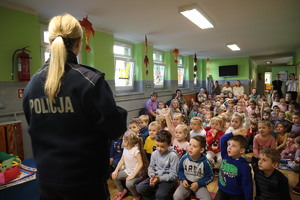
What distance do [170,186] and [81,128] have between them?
1.84 meters

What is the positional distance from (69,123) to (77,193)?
346 mm

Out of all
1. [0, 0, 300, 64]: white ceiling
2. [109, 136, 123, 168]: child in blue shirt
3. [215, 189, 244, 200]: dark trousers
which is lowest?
[215, 189, 244, 200]: dark trousers

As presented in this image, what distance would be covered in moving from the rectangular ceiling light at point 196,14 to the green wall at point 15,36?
110 inches

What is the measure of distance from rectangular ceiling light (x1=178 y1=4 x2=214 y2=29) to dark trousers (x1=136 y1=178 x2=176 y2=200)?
3000 mm

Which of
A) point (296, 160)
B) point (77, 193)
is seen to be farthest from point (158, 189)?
point (296, 160)

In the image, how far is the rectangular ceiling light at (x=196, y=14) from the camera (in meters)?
3.84

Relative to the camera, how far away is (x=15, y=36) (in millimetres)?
3674

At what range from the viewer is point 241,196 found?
2.13m

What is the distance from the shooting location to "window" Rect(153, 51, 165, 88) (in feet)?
28.9

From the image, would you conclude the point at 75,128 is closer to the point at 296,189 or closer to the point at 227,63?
the point at 296,189

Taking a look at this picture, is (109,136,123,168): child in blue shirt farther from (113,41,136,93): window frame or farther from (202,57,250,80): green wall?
(202,57,250,80): green wall

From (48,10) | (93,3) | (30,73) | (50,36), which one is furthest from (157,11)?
(50,36)

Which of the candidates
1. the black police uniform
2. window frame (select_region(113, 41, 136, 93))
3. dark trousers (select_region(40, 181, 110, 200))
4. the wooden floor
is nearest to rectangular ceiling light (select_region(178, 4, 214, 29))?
window frame (select_region(113, 41, 136, 93))

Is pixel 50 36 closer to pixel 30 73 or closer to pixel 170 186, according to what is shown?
pixel 170 186
